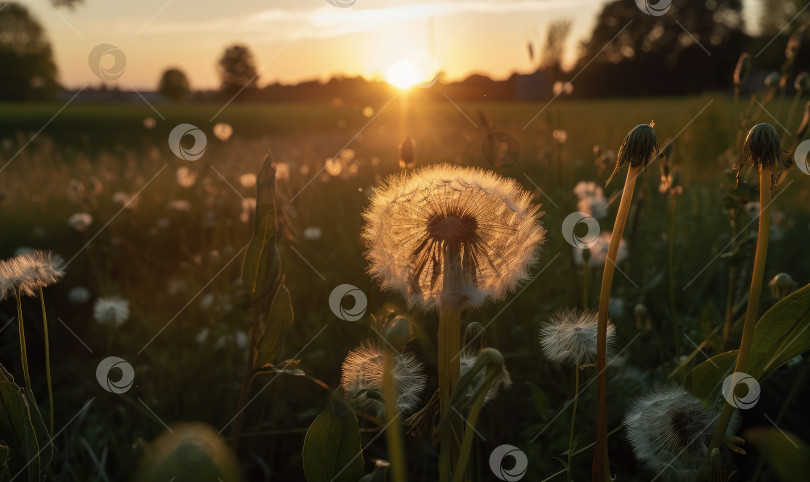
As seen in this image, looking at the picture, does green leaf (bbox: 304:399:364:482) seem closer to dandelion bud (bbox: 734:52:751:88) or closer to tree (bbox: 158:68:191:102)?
dandelion bud (bbox: 734:52:751:88)

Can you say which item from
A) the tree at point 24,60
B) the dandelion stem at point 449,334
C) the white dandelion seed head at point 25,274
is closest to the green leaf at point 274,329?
the dandelion stem at point 449,334

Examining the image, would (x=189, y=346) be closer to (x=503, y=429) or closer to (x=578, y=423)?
(x=503, y=429)

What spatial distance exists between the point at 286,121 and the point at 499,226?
903 inches

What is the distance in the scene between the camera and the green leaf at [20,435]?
107 cm

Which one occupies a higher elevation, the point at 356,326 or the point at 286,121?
the point at 286,121

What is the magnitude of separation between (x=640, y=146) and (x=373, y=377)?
56 centimetres

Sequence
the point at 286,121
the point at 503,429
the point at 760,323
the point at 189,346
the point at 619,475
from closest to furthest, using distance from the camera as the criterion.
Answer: the point at 760,323, the point at 619,475, the point at 503,429, the point at 189,346, the point at 286,121

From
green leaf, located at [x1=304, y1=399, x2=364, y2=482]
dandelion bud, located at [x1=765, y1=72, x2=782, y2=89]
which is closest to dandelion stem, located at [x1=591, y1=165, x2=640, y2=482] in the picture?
green leaf, located at [x1=304, y1=399, x2=364, y2=482]

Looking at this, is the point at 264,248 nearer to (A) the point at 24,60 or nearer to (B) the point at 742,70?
(B) the point at 742,70

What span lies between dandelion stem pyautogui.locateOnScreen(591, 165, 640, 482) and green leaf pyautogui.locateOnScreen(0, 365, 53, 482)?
937 mm

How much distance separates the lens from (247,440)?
207cm

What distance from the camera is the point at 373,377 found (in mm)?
1077

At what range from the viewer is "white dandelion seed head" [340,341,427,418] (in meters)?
1.03

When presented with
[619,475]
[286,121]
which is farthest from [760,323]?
[286,121]
